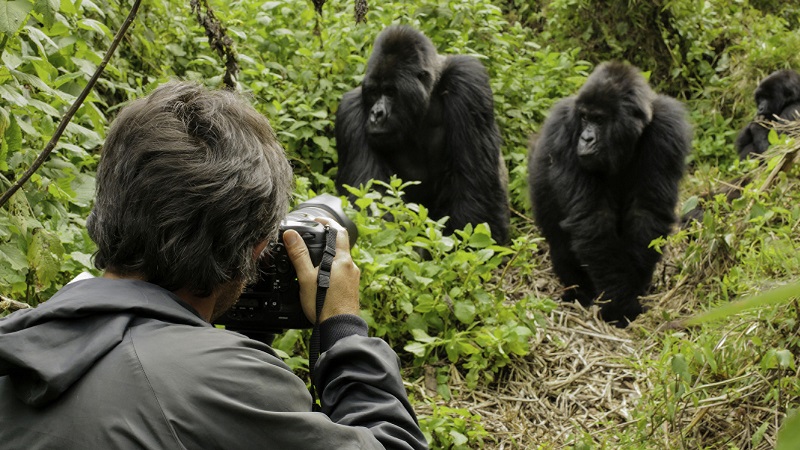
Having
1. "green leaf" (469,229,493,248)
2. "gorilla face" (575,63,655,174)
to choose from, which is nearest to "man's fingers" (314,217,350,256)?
"green leaf" (469,229,493,248)

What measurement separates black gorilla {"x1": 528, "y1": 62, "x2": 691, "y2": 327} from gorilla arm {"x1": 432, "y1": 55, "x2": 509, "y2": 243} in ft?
1.18

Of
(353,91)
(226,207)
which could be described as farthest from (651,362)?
(353,91)

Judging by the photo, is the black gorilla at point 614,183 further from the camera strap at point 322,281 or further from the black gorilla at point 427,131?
the camera strap at point 322,281

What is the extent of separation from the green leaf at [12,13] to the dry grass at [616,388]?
174 cm

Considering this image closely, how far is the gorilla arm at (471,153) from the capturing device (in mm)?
4977

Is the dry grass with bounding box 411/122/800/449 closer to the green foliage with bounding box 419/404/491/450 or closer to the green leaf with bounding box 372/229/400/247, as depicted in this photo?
the green foliage with bounding box 419/404/491/450

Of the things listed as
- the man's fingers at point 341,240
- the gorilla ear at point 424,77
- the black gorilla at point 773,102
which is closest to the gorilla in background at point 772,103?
the black gorilla at point 773,102

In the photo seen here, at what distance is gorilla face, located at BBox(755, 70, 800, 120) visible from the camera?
20.2 ft

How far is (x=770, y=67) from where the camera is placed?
6688mm

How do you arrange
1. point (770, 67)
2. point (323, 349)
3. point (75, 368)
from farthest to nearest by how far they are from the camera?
1. point (770, 67)
2. point (323, 349)
3. point (75, 368)

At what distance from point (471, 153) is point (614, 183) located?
30.8 inches

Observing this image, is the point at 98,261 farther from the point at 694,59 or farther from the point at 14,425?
the point at 694,59

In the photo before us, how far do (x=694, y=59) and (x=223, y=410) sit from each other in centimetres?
622

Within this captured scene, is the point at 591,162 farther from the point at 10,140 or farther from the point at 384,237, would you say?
the point at 10,140
